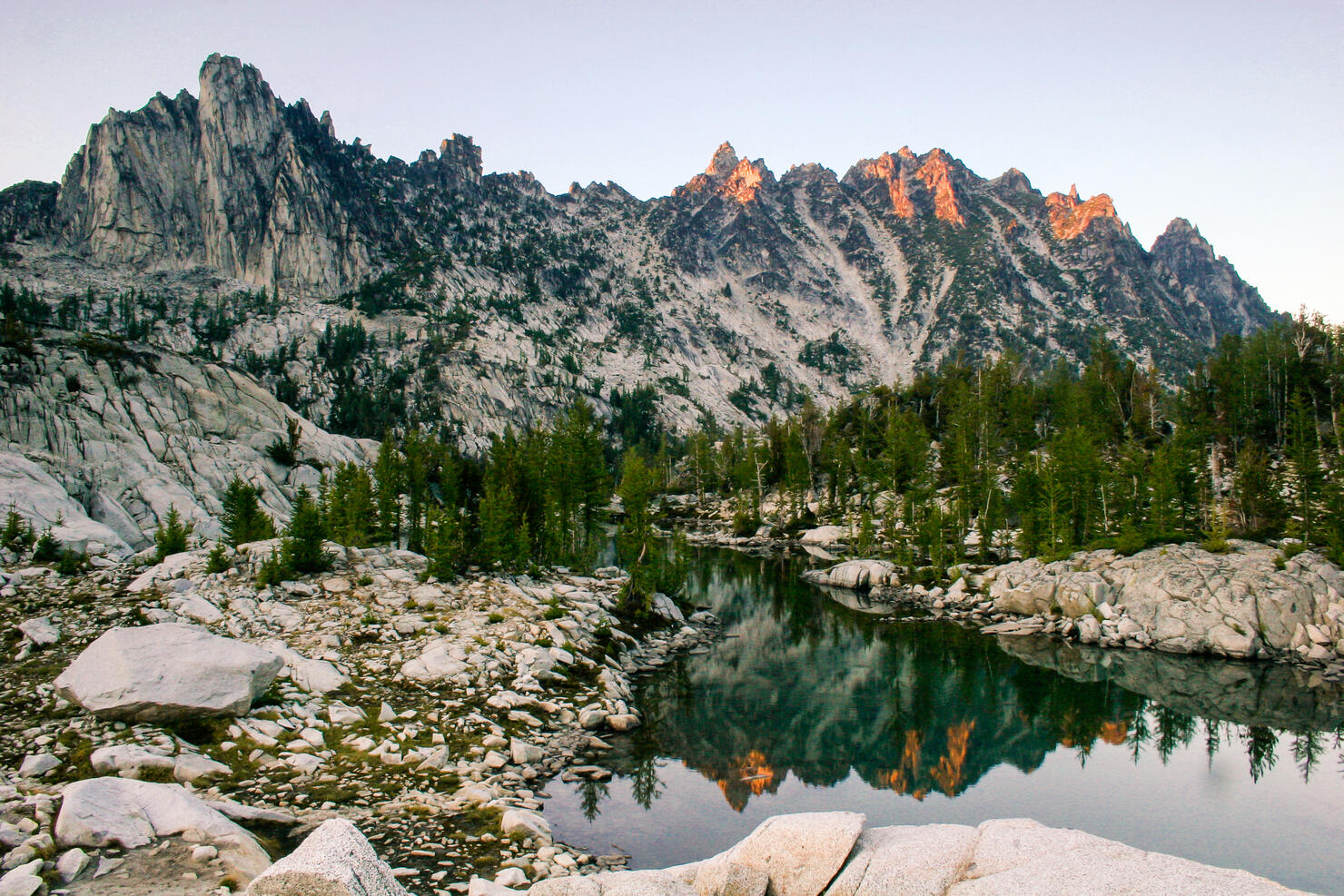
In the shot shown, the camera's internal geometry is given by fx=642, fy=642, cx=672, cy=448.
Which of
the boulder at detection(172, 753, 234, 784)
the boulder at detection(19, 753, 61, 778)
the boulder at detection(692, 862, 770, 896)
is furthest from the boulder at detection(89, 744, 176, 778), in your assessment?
the boulder at detection(692, 862, 770, 896)

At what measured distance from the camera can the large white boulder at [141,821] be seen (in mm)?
9492

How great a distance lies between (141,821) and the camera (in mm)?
10055

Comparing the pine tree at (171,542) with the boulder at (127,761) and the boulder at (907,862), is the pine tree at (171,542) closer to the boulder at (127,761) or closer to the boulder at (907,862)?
the boulder at (127,761)

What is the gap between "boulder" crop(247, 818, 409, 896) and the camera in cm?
694

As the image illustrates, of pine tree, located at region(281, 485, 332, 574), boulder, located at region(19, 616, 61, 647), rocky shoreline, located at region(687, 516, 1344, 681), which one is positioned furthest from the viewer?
rocky shoreline, located at region(687, 516, 1344, 681)

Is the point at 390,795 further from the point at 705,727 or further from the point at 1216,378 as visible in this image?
the point at 1216,378

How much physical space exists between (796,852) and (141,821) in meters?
10.4

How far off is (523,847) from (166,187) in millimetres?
251027

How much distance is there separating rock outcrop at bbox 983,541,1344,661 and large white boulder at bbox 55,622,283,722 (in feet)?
146

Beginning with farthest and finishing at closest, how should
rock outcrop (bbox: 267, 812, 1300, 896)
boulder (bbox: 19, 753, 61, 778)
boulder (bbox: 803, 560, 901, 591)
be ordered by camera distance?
boulder (bbox: 803, 560, 901, 591)
boulder (bbox: 19, 753, 61, 778)
rock outcrop (bbox: 267, 812, 1300, 896)

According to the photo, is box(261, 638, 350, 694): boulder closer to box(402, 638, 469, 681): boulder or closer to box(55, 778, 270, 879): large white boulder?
box(402, 638, 469, 681): boulder

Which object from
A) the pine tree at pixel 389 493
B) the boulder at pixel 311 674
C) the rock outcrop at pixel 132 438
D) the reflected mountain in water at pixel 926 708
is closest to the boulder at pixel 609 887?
the reflected mountain in water at pixel 926 708

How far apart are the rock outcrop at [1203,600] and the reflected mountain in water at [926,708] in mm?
2045

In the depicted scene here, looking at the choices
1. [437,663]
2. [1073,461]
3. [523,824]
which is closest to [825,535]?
[1073,461]
